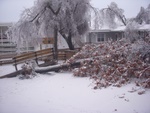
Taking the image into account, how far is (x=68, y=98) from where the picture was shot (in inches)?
278

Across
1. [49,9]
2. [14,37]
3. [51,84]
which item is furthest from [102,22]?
[51,84]

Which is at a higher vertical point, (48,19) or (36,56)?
(48,19)

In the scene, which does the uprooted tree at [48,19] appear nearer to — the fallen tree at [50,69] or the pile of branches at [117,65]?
the fallen tree at [50,69]

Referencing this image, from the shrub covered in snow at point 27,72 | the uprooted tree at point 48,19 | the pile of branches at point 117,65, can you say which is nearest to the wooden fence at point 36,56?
the shrub covered in snow at point 27,72

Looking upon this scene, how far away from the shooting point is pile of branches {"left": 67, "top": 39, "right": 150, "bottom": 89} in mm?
7773

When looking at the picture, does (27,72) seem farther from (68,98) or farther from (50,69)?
(68,98)

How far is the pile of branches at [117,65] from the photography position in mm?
7773

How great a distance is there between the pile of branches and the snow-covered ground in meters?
0.38

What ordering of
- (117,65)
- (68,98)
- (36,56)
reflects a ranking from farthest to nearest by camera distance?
(36,56) → (117,65) → (68,98)

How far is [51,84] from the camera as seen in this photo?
895 centimetres

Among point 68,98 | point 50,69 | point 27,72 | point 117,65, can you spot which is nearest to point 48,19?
point 50,69

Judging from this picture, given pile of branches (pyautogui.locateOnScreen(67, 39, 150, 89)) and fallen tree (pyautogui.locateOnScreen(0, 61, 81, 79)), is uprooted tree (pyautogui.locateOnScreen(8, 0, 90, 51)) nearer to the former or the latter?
fallen tree (pyautogui.locateOnScreen(0, 61, 81, 79))

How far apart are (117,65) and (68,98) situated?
9.47ft

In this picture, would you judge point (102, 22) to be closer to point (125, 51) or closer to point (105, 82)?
point (125, 51)
